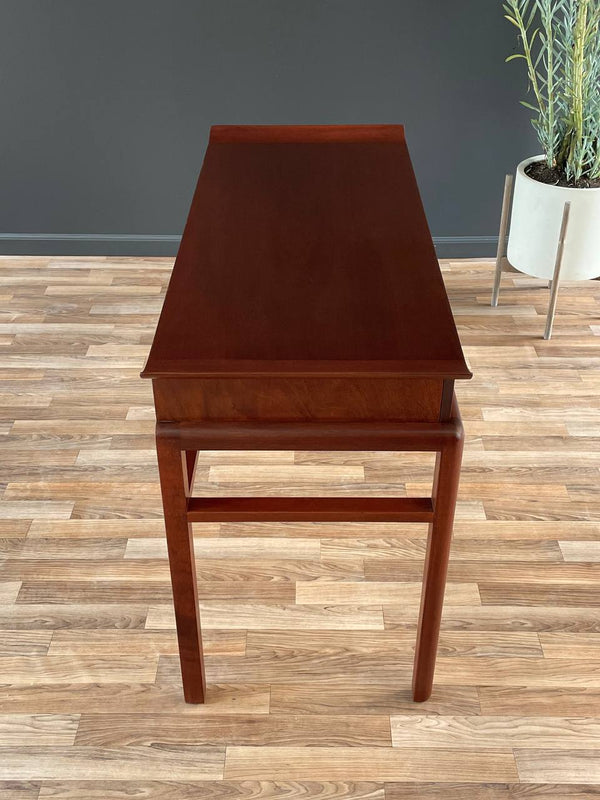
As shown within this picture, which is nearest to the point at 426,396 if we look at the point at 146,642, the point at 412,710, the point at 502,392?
the point at 412,710

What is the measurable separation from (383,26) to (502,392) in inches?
60.2

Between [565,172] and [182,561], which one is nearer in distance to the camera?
[182,561]

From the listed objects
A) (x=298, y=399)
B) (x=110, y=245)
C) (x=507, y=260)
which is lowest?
(x=110, y=245)

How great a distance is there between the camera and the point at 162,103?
3471mm

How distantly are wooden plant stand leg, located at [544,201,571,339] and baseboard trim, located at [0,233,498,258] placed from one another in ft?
2.29

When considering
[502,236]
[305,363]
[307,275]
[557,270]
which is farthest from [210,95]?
[305,363]

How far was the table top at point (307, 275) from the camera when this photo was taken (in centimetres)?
140

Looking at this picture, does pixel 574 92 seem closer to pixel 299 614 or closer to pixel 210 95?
pixel 210 95

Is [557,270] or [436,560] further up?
A: [436,560]

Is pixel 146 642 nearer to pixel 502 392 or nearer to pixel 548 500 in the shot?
pixel 548 500

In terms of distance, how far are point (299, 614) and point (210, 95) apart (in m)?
2.27

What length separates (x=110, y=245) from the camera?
375cm

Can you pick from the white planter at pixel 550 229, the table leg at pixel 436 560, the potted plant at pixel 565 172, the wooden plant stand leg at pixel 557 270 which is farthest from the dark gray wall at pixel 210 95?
the table leg at pixel 436 560

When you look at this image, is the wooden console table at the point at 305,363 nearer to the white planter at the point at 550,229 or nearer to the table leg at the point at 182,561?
the table leg at the point at 182,561
